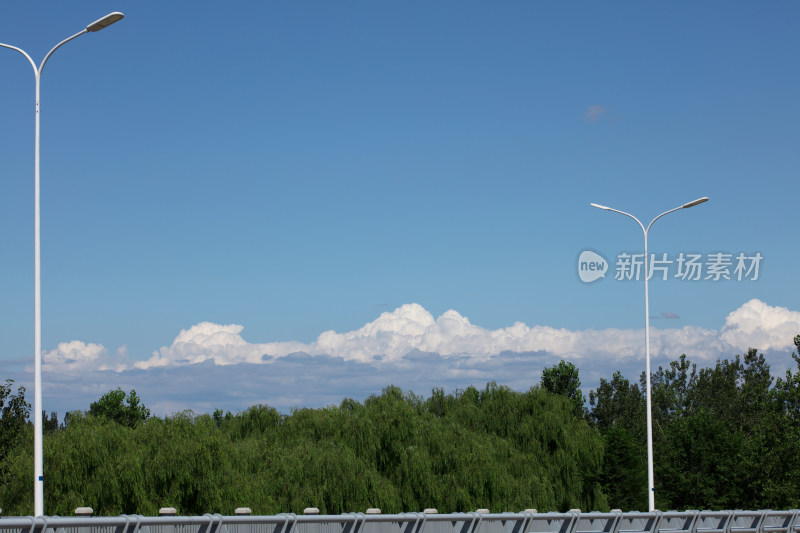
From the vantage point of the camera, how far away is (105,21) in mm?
17156

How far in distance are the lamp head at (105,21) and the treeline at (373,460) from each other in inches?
622

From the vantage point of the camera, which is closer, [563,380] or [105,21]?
[105,21]

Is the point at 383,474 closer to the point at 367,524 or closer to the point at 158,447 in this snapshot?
the point at 158,447

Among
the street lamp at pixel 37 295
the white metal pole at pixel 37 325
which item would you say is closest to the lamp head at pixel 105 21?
the street lamp at pixel 37 295

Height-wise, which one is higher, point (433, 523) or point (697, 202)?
point (697, 202)

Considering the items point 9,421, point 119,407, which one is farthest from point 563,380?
point 9,421

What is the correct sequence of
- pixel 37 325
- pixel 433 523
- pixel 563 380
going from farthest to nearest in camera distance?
pixel 563 380 → pixel 37 325 → pixel 433 523

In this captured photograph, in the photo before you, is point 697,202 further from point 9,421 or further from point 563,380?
point 563,380

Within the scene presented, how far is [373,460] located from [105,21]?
80.3ft

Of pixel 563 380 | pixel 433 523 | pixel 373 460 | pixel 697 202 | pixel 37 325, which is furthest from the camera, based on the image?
pixel 563 380

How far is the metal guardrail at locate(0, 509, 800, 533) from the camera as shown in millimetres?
10766

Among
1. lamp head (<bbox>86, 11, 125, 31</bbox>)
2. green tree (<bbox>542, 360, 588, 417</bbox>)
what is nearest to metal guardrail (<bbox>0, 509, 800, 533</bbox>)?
lamp head (<bbox>86, 11, 125, 31</bbox>)

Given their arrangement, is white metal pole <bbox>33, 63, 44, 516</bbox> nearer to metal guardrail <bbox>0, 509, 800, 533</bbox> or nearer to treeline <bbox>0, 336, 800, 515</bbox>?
metal guardrail <bbox>0, 509, 800, 533</bbox>

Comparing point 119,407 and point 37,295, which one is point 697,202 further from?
point 119,407
